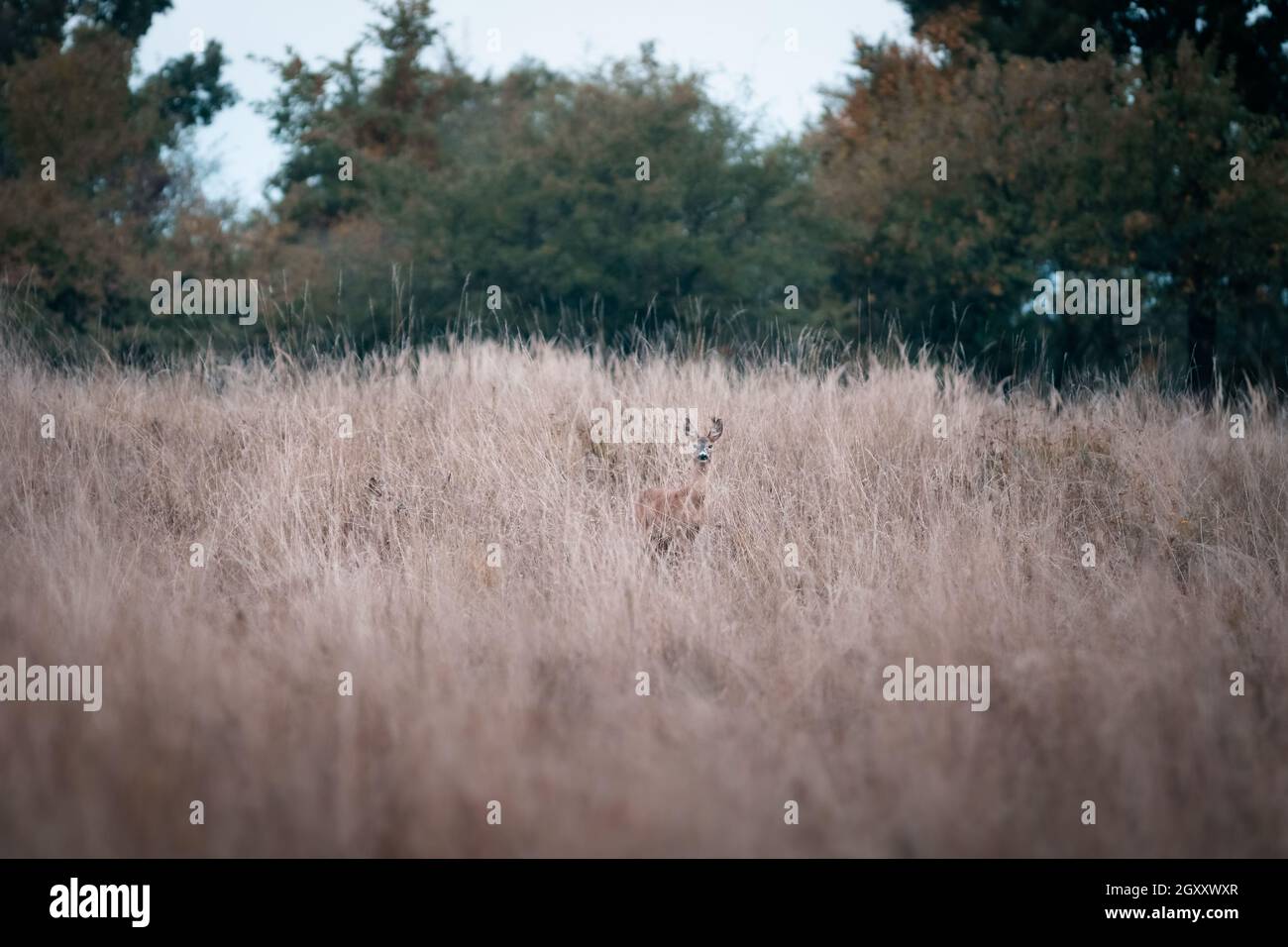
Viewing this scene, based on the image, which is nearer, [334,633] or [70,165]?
[334,633]

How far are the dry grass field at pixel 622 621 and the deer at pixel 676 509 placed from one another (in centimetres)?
14

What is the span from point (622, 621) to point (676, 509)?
1657 millimetres

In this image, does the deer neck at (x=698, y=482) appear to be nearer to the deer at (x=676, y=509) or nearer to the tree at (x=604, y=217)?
the deer at (x=676, y=509)

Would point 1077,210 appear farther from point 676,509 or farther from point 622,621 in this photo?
point 622,621

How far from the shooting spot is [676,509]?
6.29m

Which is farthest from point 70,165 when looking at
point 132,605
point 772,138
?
point 132,605

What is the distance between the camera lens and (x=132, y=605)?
4859 millimetres

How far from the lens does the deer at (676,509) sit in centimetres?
617

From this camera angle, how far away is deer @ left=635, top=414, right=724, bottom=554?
6168mm

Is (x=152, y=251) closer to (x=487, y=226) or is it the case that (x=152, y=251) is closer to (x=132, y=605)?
(x=487, y=226)

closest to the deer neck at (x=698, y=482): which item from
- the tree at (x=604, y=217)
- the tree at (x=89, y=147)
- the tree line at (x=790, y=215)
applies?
the tree line at (x=790, y=215)

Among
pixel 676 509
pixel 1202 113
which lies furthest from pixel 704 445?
pixel 1202 113

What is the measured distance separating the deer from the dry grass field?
0.45ft
